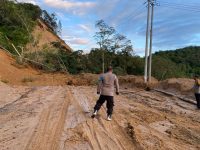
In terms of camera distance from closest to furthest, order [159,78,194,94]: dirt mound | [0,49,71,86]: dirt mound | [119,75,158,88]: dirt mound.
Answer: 1. [159,78,194,94]: dirt mound
2. [119,75,158,88]: dirt mound
3. [0,49,71,86]: dirt mound

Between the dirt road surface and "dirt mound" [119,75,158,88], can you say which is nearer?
the dirt road surface

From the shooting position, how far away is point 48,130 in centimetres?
1245

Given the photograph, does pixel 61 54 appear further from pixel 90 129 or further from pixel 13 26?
pixel 90 129

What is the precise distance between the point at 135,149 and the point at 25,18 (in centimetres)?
4955

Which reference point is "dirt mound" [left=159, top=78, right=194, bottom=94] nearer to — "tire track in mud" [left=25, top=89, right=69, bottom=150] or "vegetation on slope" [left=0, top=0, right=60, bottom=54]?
"tire track in mud" [left=25, top=89, right=69, bottom=150]

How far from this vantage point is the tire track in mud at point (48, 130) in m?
10.5

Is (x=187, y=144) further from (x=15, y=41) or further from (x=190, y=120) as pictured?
(x=15, y=41)

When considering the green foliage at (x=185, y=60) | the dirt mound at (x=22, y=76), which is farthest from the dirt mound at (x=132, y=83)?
the green foliage at (x=185, y=60)

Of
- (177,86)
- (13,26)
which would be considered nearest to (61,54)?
(13,26)

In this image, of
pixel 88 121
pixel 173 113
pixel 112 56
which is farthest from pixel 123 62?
pixel 88 121

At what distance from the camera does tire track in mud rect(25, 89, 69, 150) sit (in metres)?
10.5

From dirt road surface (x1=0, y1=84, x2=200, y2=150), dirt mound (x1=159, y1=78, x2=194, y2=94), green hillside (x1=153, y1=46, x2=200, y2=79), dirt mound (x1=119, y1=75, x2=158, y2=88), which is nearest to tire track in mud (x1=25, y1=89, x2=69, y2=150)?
dirt road surface (x1=0, y1=84, x2=200, y2=150)

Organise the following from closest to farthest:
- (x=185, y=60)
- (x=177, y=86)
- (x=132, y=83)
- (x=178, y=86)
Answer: (x=178, y=86), (x=177, y=86), (x=132, y=83), (x=185, y=60)

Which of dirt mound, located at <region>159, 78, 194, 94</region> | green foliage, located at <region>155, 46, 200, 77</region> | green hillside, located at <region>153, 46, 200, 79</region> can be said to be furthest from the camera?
green foliage, located at <region>155, 46, 200, 77</region>
